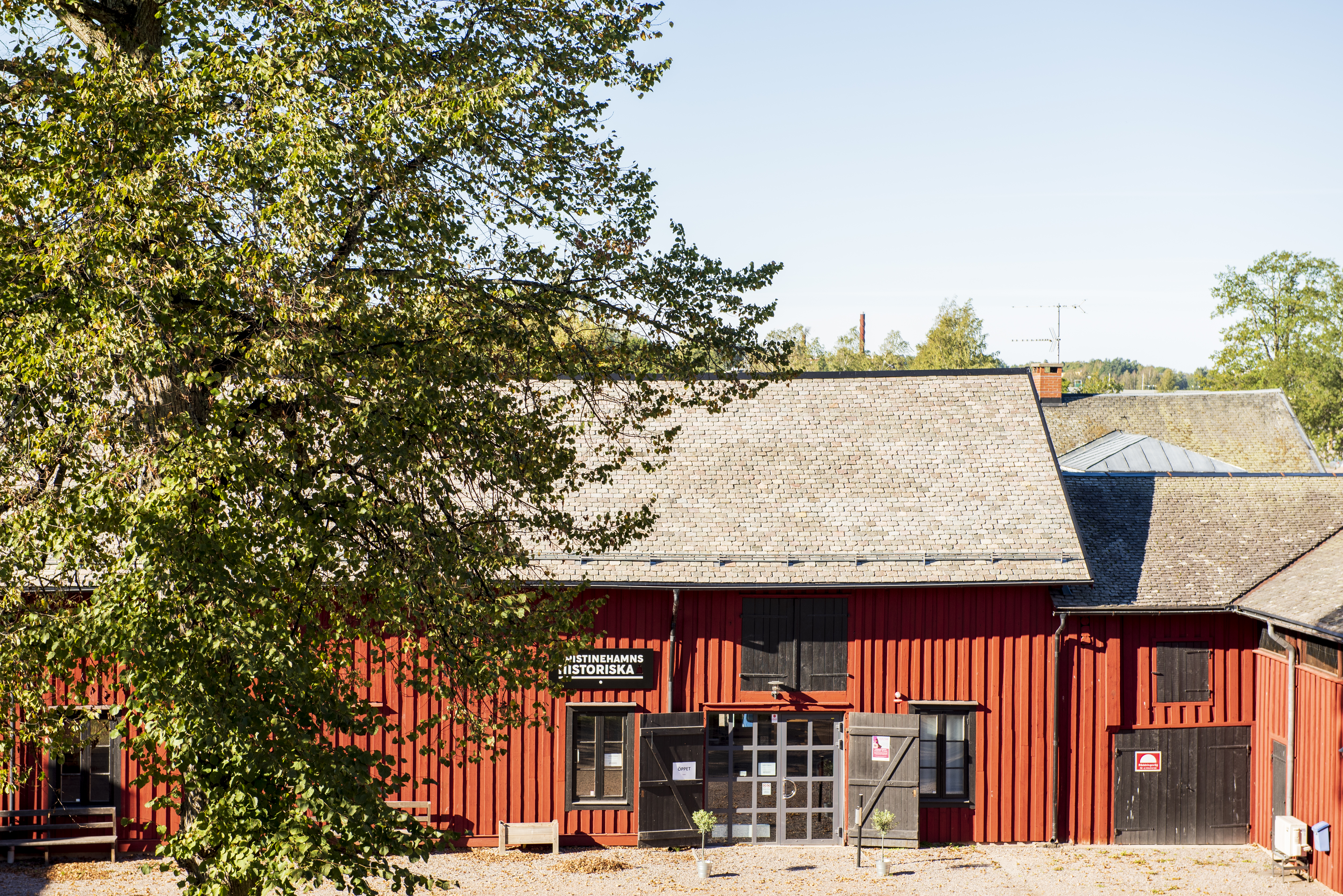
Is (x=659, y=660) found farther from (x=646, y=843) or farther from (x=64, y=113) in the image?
(x=64, y=113)

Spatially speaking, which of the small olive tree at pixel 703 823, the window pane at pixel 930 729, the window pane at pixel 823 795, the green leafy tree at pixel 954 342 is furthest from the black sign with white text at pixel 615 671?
the green leafy tree at pixel 954 342

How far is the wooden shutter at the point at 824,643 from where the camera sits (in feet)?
60.1

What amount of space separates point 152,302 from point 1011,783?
49.6 feet

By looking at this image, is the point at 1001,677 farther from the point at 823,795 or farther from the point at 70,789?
the point at 70,789

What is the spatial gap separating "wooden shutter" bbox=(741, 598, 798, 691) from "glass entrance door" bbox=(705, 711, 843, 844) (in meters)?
0.58

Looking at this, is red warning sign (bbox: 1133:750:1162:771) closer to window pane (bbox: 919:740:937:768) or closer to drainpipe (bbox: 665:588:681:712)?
window pane (bbox: 919:740:937:768)

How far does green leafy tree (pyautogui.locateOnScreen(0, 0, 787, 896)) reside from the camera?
863 cm

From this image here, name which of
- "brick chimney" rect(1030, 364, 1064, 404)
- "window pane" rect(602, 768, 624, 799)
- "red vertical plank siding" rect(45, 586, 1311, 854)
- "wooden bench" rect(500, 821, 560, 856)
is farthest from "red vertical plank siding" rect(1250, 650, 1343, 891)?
"brick chimney" rect(1030, 364, 1064, 404)

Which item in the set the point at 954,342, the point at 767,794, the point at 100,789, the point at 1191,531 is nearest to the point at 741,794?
the point at 767,794

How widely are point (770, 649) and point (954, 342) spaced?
146 feet

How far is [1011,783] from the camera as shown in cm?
1831

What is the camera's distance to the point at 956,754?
18.4 m

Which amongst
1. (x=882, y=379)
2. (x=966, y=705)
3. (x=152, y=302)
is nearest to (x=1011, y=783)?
(x=966, y=705)


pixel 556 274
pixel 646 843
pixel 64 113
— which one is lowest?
pixel 646 843
